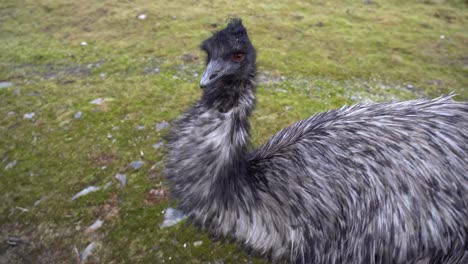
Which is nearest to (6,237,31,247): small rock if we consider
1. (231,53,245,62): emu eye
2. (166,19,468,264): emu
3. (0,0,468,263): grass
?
(0,0,468,263): grass

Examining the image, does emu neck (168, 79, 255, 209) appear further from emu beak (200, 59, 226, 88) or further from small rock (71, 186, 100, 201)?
small rock (71, 186, 100, 201)

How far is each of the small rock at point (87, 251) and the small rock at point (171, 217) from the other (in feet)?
2.03

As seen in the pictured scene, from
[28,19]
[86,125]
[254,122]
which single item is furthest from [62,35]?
[254,122]

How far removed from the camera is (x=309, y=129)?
9.43ft

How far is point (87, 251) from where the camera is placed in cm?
334

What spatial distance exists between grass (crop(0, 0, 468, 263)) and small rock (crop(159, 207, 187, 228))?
0.07 meters

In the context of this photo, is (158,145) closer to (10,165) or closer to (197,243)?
(197,243)

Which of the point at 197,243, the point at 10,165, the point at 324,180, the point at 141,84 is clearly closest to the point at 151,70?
the point at 141,84

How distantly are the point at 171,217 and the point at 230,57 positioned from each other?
189 centimetres

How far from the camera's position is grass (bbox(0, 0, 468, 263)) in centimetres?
355

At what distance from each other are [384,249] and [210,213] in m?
1.15

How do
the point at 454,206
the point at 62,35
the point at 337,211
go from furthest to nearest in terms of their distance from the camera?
the point at 62,35, the point at 337,211, the point at 454,206

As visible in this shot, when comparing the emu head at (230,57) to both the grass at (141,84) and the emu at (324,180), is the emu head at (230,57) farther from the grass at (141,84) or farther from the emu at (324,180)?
the grass at (141,84)

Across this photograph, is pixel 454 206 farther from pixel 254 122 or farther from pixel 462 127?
pixel 254 122
